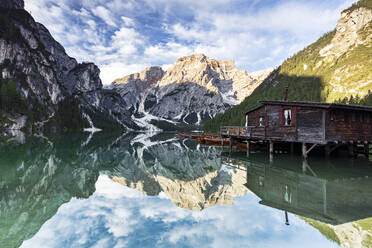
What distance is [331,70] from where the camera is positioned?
119 m

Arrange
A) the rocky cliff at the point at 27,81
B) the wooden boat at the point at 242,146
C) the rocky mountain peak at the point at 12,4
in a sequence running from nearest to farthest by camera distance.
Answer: the wooden boat at the point at 242,146
the rocky cliff at the point at 27,81
the rocky mountain peak at the point at 12,4

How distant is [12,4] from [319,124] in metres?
197

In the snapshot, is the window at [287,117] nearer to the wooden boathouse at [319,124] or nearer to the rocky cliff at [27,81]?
the wooden boathouse at [319,124]

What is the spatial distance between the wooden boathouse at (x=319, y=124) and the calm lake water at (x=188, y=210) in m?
5.55

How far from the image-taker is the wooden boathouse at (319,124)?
23484mm

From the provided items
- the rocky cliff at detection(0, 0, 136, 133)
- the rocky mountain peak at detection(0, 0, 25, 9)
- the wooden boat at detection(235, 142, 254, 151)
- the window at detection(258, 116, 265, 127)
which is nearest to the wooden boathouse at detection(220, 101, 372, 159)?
the window at detection(258, 116, 265, 127)

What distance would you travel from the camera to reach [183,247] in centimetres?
728

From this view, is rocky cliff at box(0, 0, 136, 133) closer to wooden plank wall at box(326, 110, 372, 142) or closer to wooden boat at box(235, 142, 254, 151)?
wooden boat at box(235, 142, 254, 151)

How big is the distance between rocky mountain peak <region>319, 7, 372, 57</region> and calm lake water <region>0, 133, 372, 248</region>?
143319 mm

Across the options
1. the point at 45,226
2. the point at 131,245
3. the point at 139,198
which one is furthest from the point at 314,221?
the point at 45,226

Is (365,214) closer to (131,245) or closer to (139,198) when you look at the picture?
(131,245)

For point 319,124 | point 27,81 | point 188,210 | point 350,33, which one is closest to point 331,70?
point 350,33

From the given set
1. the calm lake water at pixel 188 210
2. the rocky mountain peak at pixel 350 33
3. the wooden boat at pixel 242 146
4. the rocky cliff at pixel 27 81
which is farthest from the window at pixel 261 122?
the rocky mountain peak at pixel 350 33

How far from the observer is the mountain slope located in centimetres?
10106
